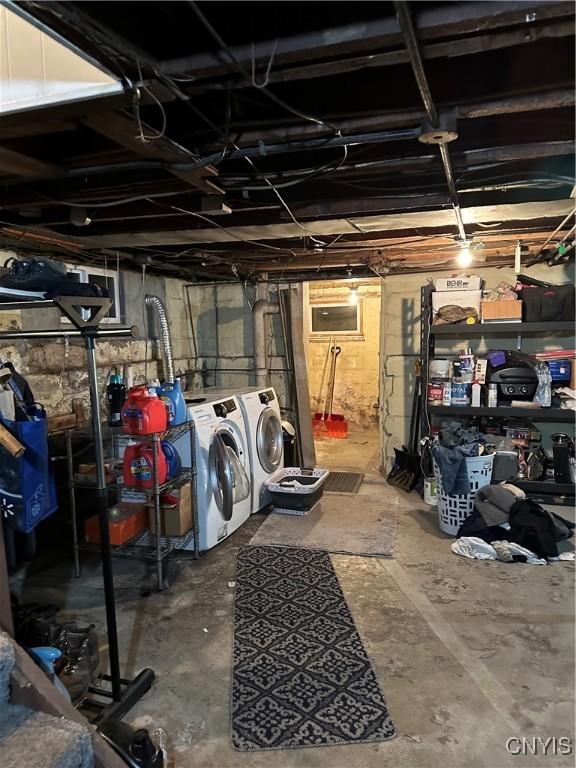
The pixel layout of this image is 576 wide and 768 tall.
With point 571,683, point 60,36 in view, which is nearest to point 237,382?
point 571,683

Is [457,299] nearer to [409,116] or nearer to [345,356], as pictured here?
[409,116]

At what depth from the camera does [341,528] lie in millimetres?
Result: 3686

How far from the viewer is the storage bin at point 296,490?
3.98 metres

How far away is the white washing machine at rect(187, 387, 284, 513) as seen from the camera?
399 centimetres

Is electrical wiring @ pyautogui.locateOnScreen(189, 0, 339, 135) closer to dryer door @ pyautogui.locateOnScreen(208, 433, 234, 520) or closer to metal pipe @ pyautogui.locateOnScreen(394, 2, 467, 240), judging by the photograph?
metal pipe @ pyautogui.locateOnScreen(394, 2, 467, 240)

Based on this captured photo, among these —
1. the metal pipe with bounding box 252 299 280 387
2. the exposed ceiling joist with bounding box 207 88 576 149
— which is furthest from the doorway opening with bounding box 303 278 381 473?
the exposed ceiling joist with bounding box 207 88 576 149

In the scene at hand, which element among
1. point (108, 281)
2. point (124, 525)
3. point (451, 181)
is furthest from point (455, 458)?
point (108, 281)

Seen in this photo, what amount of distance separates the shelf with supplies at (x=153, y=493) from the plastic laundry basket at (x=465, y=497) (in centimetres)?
181

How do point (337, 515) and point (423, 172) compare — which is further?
point (337, 515)

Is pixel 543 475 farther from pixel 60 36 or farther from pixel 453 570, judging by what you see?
pixel 60 36

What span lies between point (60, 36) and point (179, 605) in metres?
2.59

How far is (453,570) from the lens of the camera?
9.93 feet

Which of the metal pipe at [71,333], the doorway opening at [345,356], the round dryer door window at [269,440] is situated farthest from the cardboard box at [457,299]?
the metal pipe at [71,333]

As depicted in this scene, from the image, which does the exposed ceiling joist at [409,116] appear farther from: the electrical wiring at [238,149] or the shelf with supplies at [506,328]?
the shelf with supplies at [506,328]
